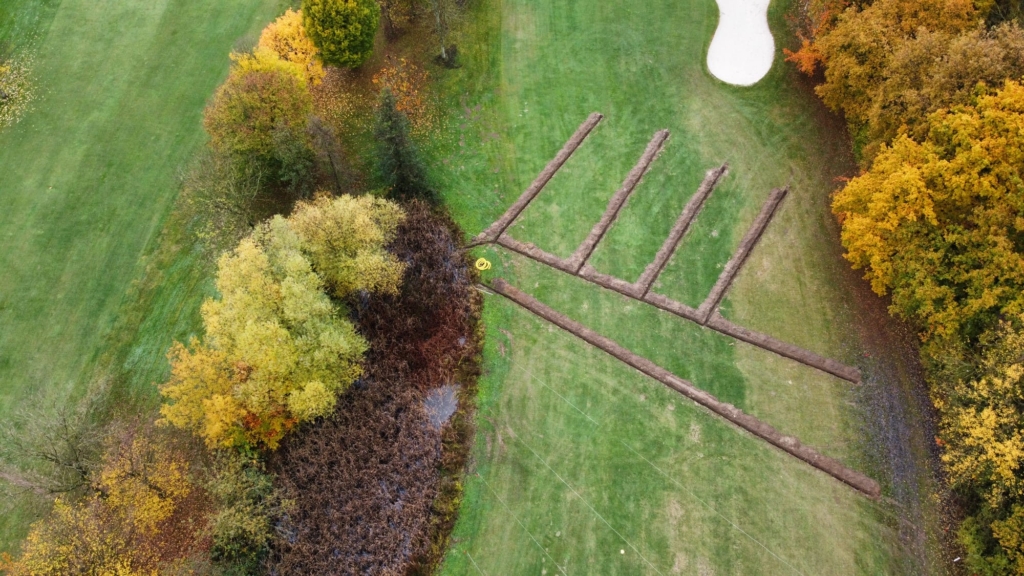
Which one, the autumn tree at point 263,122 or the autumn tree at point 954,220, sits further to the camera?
the autumn tree at point 263,122

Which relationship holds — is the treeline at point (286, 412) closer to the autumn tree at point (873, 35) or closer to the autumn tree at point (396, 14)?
the autumn tree at point (396, 14)

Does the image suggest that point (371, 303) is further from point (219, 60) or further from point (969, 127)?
point (969, 127)

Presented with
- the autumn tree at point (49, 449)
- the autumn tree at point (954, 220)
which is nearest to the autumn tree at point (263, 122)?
the autumn tree at point (49, 449)

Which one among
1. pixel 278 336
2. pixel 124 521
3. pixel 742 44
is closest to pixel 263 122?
pixel 278 336

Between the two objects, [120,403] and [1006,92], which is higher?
[1006,92]

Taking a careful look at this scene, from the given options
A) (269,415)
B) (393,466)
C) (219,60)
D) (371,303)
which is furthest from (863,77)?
(219,60)

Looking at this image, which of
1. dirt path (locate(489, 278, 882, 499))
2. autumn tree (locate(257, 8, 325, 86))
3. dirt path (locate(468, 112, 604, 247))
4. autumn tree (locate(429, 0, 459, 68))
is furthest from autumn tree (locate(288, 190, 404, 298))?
autumn tree (locate(429, 0, 459, 68))

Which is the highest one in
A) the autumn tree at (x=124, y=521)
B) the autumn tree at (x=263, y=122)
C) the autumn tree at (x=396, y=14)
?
the autumn tree at (x=396, y=14)
